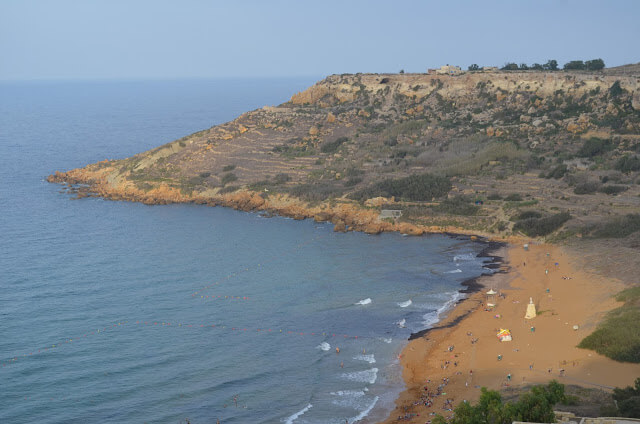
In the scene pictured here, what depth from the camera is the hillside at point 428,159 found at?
69125mm

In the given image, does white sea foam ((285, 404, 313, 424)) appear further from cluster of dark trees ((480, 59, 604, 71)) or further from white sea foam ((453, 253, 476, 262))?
cluster of dark trees ((480, 59, 604, 71))

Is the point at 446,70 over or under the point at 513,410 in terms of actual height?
over

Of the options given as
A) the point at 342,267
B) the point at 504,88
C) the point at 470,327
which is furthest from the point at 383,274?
the point at 504,88

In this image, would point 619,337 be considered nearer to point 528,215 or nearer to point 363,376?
point 363,376

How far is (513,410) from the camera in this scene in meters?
27.0

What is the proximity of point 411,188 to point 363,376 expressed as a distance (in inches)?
1610

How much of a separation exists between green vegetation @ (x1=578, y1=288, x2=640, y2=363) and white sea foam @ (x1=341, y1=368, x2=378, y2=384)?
40.1 ft

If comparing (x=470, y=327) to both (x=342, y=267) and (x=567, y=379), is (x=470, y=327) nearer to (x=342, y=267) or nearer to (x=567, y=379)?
(x=567, y=379)

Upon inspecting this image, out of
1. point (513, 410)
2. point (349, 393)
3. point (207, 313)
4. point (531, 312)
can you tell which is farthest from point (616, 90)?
point (513, 410)

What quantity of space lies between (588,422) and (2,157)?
126 meters

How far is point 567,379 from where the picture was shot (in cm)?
3528

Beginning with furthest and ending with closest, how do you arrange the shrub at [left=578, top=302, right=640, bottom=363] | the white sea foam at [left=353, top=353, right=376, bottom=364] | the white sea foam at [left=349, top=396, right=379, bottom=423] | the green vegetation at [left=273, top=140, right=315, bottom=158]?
1. the green vegetation at [left=273, top=140, right=315, bottom=158]
2. the white sea foam at [left=353, top=353, right=376, bottom=364]
3. the shrub at [left=578, top=302, right=640, bottom=363]
4. the white sea foam at [left=349, top=396, right=379, bottom=423]

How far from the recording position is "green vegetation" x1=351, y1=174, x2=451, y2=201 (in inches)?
2958

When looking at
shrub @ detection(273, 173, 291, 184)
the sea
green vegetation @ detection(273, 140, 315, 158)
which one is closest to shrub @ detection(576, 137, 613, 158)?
the sea
